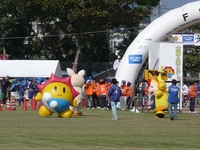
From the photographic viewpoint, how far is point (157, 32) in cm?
3859

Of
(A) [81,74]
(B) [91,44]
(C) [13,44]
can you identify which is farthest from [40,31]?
(A) [81,74]

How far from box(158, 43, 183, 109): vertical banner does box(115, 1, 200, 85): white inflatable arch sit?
2.79m

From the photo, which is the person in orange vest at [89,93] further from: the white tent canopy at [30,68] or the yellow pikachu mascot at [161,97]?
the yellow pikachu mascot at [161,97]

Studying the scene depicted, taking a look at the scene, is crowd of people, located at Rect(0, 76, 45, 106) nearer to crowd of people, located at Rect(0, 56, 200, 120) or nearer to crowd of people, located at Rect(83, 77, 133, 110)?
crowd of people, located at Rect(0, 56, 200, 120)

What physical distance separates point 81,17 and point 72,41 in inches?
442

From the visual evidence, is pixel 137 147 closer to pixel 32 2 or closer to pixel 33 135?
pixel 33 135

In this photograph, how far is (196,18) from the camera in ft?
125

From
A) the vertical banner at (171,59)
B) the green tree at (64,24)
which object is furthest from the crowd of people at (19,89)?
the vertical banner at (171,59)

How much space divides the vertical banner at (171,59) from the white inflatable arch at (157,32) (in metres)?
2.79

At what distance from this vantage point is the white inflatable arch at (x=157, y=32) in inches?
1501

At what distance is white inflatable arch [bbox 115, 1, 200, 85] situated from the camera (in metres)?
38.1

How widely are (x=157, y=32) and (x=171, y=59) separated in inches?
131

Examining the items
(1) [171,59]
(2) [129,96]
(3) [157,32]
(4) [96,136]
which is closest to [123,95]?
(2) [129,96]

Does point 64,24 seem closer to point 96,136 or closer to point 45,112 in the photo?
point 45,112
